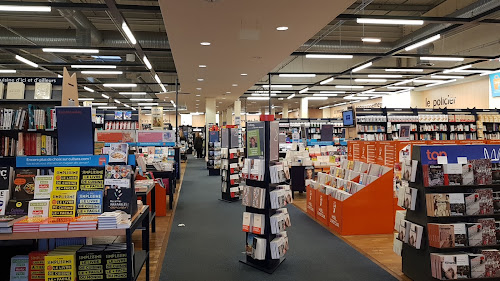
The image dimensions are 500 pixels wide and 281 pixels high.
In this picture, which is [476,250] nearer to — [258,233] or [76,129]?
[258,233]

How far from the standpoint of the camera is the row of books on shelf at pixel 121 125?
12.2 metres

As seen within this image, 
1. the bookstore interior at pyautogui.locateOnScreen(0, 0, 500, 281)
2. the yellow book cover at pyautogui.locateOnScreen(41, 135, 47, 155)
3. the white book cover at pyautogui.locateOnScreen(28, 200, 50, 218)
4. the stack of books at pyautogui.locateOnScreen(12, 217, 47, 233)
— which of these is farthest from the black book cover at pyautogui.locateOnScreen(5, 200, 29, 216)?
the yellow book cover at pyautogui.locateOnScreen(41, 135, 47, 155)

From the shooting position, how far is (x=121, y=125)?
12.3m

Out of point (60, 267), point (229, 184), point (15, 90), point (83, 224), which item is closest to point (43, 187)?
point (83, 224)

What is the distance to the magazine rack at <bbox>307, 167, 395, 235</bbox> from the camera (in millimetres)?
5902

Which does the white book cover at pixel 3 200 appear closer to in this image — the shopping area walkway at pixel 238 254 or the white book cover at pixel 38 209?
the white book cover at pixel 38 209

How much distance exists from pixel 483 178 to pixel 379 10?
8.13m

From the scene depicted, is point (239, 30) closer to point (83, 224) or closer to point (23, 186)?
point (23, 186)

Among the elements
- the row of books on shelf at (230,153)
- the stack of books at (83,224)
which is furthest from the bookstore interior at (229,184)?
the row of books on shelf at (230,153)

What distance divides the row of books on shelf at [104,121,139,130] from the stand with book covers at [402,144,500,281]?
1025 cm

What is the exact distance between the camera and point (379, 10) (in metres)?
10.6

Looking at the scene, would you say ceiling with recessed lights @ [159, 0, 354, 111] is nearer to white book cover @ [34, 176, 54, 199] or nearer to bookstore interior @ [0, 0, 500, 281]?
bookstore interior @ [0, 0, 500, 281]

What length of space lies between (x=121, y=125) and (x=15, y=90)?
24.4 ft

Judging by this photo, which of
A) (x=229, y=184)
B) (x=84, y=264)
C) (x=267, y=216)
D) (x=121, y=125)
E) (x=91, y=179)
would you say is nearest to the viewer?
(x=84, y=264)
